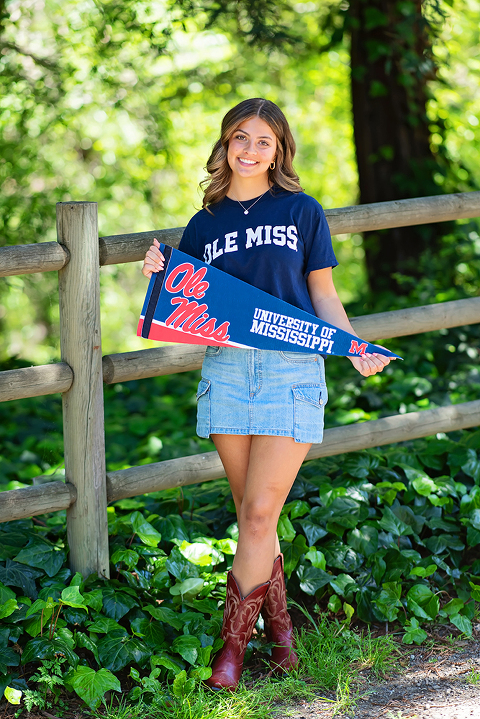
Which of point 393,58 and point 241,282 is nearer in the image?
point 241,282

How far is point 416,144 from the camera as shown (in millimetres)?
6699

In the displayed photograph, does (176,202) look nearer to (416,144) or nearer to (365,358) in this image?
(416,144)

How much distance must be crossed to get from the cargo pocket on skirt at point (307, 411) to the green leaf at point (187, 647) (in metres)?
0.87

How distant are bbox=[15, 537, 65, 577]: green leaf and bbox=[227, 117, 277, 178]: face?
1630 millimetres

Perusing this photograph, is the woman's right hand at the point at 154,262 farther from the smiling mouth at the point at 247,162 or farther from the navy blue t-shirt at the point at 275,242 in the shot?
the smiling mouth at the point at 247,162

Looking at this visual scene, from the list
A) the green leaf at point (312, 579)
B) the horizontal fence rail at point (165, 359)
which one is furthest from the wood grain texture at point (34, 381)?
the green leaf at point (312, 579)

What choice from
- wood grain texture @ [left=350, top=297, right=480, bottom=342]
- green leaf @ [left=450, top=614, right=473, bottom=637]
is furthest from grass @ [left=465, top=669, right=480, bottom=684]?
wood grain texture @ [left=350, top=297, right=480, bottom=342]

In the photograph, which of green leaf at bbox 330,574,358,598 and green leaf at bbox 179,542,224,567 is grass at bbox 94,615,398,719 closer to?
green leaf at bbox 330,574,358,598

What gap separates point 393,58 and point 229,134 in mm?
4741

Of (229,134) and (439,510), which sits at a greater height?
(229,134)

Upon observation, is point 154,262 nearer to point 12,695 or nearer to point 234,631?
point 234,631

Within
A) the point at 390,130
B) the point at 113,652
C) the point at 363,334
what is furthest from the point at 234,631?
the point at 390,130

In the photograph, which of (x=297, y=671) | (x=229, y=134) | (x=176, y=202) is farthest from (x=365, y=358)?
(x=176, y=202)

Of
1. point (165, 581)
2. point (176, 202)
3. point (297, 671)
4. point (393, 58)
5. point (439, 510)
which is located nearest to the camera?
point (297, 671)
